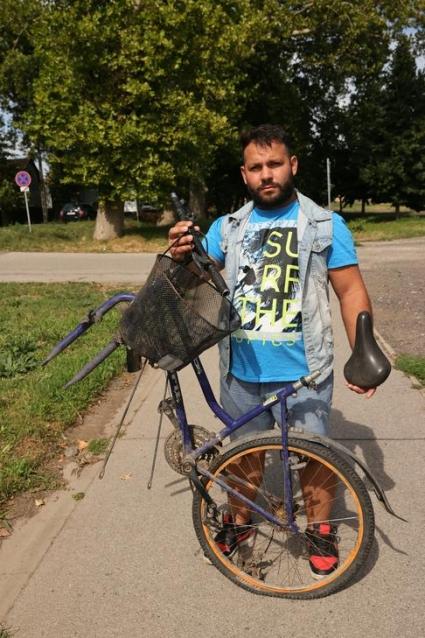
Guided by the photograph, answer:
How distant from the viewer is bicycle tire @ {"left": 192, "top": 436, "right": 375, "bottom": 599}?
2.32m

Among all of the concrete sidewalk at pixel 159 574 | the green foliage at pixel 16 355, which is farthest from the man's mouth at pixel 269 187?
the green foliage at pixel 16 355

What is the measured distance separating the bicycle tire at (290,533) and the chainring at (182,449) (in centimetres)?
15

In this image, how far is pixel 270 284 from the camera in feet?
7.87

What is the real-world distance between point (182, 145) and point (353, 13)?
8541 millimetres

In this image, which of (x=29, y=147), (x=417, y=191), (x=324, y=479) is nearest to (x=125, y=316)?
(x=324, y=479)

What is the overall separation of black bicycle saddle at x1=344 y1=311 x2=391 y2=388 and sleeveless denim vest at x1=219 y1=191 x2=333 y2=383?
27 cm

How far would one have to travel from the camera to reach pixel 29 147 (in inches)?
1361

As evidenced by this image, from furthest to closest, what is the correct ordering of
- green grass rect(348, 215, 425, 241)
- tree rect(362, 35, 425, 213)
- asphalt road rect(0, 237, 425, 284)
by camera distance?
1. tree rect(362, 35, 425, 213)
2. green grass rect(348, 215, 425, 241)
3. asphalt road rect(0, 237, 425, 284)

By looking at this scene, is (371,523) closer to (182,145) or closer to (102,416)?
(102,416)

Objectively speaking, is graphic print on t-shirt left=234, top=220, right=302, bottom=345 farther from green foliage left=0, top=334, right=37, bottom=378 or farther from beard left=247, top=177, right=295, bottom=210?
green foliage left=0, top=334, right=37, bottom=378

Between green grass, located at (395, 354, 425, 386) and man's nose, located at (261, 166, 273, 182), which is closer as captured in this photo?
man's nose, located at (261, 166, 273, 182)

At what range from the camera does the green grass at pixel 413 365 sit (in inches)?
202

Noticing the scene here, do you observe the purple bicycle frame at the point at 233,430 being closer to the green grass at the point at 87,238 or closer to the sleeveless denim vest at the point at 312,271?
the sleeveless denim vest at the point at 312,271

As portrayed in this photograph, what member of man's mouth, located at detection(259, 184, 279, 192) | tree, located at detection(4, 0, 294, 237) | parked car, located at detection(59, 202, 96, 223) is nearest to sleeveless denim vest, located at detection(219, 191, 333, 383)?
man's mouth, located at detection(259, 184, 279, 192)
